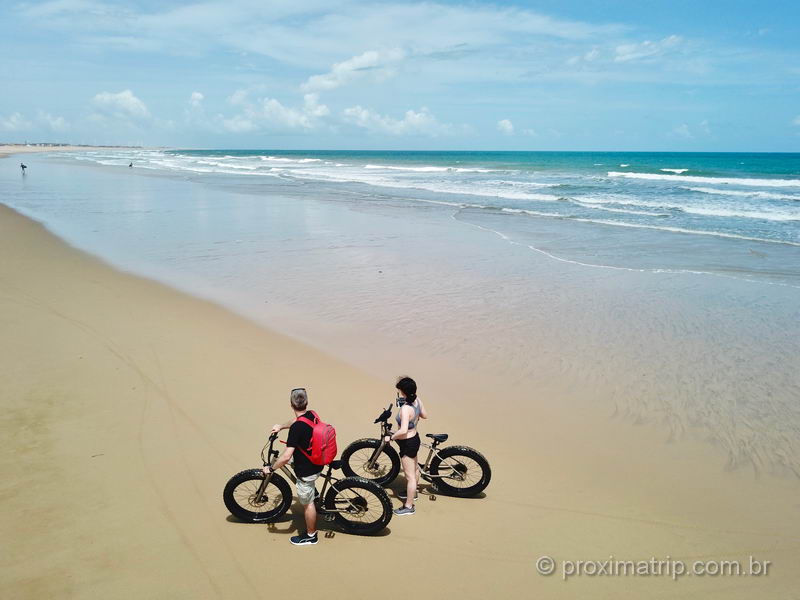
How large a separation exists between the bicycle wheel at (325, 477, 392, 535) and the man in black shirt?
23 centimetres

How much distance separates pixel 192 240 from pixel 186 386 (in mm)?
12319

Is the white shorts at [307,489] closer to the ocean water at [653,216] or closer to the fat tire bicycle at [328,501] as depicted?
the fat tire bicycle at [328,501]

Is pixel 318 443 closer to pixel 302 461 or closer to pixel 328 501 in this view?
pixel 302 461

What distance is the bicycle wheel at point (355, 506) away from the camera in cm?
520

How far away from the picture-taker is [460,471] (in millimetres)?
5848

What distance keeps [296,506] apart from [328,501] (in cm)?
53

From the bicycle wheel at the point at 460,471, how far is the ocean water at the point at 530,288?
2.47 m

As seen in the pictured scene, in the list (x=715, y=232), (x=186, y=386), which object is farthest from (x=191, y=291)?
(x=715, y=232)

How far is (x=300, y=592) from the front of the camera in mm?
4484

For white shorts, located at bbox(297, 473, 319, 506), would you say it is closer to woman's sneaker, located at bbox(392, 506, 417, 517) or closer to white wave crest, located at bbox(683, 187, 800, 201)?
woman's sneaker, located at bbox(392, 506, 417, 517)

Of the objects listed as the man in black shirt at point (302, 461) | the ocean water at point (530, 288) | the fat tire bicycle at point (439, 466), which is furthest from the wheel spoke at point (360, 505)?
the ocean water at point (530, 288)

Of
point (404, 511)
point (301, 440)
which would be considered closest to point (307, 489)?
point (301, 440)

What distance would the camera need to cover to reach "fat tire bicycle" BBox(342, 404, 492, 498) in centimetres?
578

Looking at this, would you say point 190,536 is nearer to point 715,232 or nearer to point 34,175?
point 715,232
